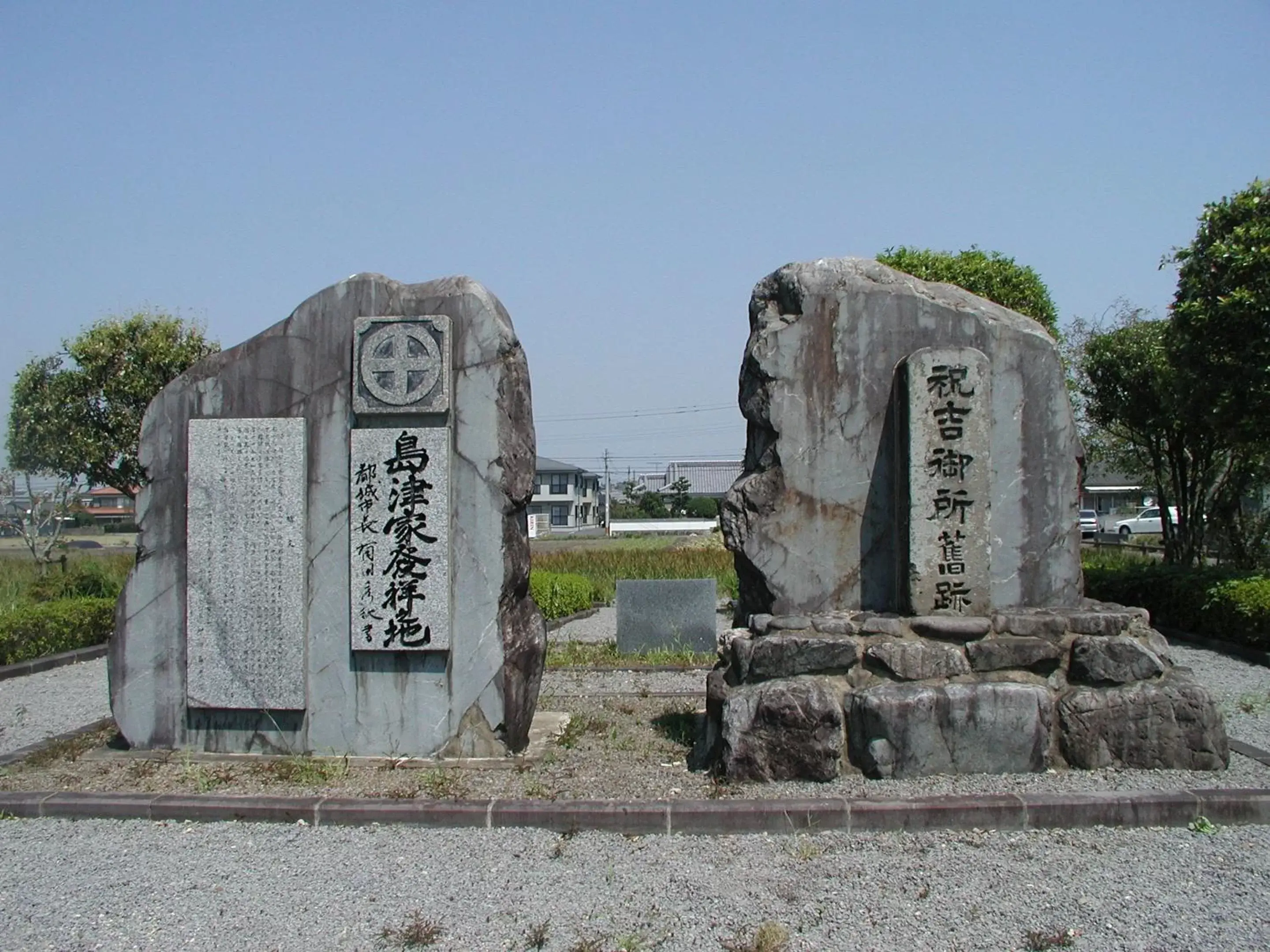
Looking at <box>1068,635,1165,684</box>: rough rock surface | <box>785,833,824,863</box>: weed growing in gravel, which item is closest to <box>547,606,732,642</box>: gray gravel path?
<box>1068,635,1165,684</box>: rough rock surface

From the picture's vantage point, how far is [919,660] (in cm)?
553

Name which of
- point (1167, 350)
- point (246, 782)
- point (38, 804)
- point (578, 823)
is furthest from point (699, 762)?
point (1167, 350)

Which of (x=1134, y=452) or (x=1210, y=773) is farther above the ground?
(x=1134, y=452)

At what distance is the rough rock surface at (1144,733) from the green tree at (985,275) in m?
9.71

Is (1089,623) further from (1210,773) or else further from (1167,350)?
(1167,350)

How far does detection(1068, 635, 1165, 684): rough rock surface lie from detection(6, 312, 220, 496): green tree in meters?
11.8

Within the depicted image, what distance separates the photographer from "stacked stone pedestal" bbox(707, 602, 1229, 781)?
17.8ft

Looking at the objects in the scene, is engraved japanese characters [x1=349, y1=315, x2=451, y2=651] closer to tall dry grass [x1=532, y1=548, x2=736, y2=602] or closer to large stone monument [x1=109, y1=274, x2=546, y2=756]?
large stone monument [x1=109, y1=274, x2=546, y2=756]

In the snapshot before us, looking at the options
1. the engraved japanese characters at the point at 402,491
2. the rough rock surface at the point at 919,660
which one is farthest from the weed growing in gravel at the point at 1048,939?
the engraved japanese characters at the point at 402,491

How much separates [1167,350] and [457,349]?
9.45 meters

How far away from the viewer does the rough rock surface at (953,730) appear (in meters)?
5.40

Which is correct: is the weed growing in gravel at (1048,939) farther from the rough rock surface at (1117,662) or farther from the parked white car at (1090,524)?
the parked white car at (1090,524)

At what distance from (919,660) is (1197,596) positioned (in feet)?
24.3

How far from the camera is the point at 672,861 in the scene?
14.7 ft
